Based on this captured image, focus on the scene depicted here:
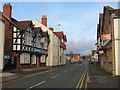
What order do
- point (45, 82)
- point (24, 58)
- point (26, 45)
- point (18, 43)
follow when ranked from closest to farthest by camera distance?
1. point (45, 82)
2. point (18, 43)
3. point (24, 58)
4. point (26, 45)

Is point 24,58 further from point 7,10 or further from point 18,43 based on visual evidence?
point 7,10

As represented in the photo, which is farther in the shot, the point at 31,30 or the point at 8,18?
the point at 31,30

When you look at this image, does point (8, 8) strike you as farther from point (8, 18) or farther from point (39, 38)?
point (39, 38)

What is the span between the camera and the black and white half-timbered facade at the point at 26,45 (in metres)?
27.8

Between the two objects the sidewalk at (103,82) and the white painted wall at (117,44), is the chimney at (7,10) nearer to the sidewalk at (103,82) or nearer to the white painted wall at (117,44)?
the white painted wall at (117,44)

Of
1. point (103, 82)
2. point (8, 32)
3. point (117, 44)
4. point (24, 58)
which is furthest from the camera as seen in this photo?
point (24, 58)

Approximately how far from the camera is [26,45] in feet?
97.2

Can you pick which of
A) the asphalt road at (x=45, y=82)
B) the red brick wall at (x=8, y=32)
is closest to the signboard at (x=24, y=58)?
the red brick wall at (x=8, y=32)

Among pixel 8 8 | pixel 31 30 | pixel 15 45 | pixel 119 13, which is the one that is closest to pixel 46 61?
pixel 31 30

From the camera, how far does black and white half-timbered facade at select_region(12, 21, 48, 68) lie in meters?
27.8

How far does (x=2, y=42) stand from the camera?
23.2 meters

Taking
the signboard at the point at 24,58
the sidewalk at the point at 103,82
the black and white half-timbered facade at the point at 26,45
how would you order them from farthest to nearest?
the signboard at the point at 24,58
the black and white half-timbered facade at the point at 26,45
the sidewalk at the point at 103,82

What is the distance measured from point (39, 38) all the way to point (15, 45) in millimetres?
10386

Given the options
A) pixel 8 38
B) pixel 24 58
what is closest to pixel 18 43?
pixel 8 38
